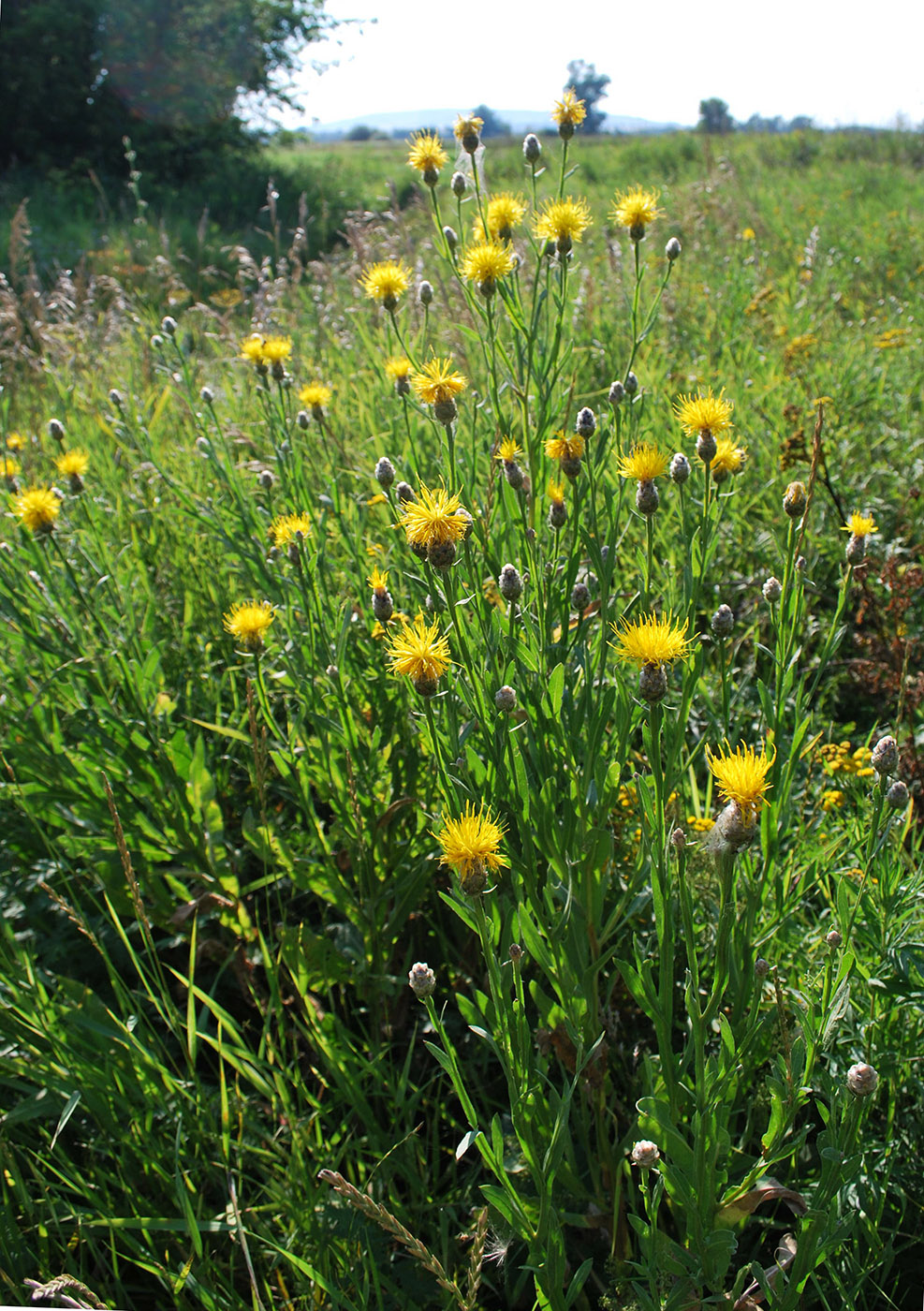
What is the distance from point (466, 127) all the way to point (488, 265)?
44cm

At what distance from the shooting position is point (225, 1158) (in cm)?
132

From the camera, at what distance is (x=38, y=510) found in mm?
1946

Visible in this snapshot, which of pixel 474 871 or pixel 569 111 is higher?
pixel 569 111

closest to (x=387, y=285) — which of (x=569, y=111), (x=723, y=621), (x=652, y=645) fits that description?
(x=569, y=111)

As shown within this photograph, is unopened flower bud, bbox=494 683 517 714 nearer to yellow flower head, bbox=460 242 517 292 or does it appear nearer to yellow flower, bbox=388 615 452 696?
yellow flower, bbox=388 615 452 696

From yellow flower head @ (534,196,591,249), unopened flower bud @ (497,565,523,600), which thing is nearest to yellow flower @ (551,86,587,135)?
yellow flower head @ (534,196,591,249)

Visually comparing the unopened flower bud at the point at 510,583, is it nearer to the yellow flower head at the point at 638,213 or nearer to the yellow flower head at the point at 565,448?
the yellow flower head at the point at 565,448

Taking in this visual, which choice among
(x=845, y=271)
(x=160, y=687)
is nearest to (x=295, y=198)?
(x=845, y=271)

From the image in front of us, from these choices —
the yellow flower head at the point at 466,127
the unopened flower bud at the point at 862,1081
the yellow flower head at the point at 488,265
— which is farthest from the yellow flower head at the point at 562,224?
the unopened flower bud at the point at 862,1081

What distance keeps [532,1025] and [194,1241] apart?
0.63m

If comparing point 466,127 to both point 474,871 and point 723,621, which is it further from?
point 474,871

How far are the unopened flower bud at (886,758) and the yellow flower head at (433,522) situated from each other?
24.2 inches

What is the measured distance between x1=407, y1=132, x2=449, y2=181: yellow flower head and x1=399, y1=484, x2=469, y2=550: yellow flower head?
3.89ft

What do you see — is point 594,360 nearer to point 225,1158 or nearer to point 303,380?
point 303,380
